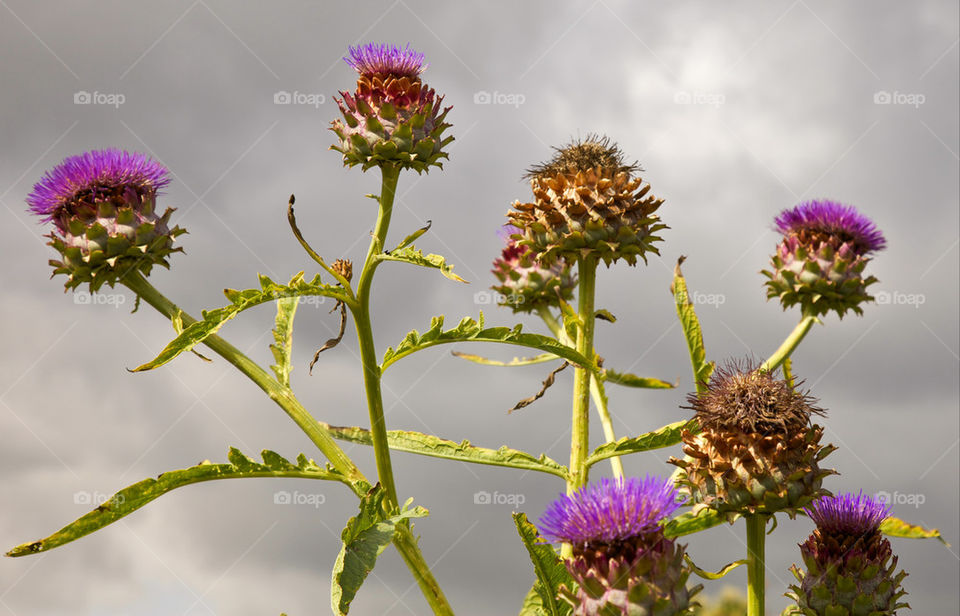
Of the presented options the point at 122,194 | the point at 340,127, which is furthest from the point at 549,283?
the point at 122,194

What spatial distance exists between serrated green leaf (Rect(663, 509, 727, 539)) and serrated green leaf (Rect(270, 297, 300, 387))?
1.57m

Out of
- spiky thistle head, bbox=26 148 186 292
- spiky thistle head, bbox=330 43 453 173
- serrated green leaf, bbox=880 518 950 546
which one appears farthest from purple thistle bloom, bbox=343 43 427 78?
serrated green leaf, bbox=880 518 950 546

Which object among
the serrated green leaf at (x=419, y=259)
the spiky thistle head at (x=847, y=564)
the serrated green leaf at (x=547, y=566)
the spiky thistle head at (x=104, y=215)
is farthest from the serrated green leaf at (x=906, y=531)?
the spiky thistle head at (x=104, y=215)

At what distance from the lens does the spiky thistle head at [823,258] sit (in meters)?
4.43

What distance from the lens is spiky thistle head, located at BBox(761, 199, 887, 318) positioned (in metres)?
4.43

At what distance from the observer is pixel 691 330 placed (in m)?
3.73

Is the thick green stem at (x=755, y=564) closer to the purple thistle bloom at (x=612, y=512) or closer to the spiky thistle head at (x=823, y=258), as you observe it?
the purple thistle bloom at (x=612, y=512)

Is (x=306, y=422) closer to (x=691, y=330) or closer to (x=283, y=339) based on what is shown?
(x=283, y=339)

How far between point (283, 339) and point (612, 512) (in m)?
1.64

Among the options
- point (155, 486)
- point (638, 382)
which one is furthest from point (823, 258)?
point (155, 486)

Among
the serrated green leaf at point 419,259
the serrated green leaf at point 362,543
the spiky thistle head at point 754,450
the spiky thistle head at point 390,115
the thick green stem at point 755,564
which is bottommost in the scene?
the serrated green leaf at point 362,543

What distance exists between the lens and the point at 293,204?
10.5 feet

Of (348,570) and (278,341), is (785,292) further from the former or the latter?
(348,570)

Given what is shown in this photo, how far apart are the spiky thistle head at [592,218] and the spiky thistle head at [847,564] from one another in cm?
124
